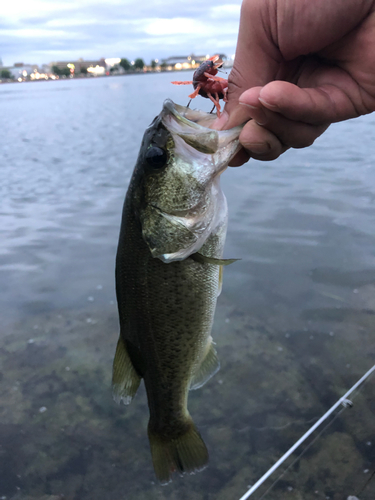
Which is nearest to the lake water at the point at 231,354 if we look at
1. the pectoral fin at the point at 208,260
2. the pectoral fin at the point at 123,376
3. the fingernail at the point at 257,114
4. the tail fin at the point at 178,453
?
the tail fin at the point at 178,453

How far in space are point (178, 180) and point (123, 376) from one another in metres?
1.13

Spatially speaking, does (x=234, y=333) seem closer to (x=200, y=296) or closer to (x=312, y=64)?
(x=200, y=296)

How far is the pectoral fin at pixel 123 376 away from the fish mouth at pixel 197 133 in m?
1.13

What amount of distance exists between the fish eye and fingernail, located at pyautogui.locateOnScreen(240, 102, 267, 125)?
1.44ft

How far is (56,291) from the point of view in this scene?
225 inches

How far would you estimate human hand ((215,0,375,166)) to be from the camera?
5.81ft

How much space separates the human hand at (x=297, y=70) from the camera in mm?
1770

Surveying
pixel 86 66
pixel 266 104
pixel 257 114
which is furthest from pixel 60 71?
pixel 266 104

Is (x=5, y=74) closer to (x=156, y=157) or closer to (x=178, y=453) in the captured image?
(x=156, y=157)

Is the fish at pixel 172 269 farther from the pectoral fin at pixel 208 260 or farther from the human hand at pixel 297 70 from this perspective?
the human hand at pixel 297 70

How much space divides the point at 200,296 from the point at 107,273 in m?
4.32

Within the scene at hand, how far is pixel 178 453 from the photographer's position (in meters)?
2.22

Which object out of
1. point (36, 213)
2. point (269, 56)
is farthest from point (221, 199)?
point (36, 213)

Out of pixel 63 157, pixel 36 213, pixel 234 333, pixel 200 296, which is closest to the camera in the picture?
pixel 200 296
